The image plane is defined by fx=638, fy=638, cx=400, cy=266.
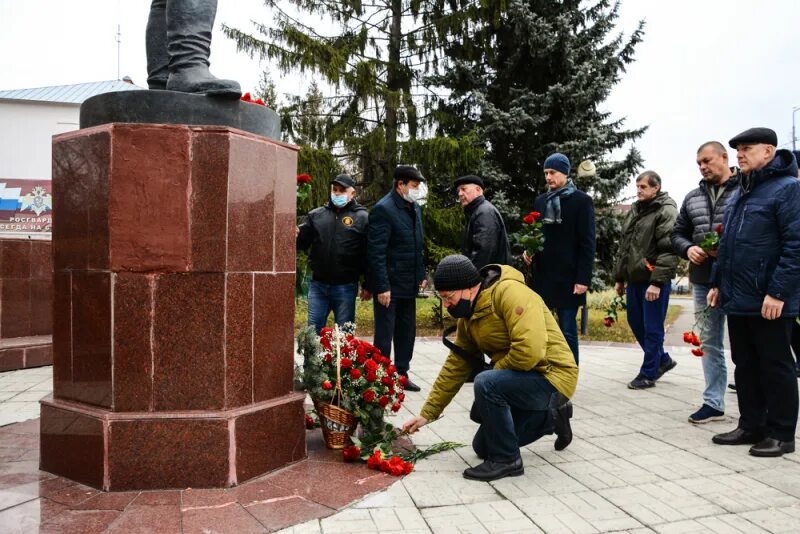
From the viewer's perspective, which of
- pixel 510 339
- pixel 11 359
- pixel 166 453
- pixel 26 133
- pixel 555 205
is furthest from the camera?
pixel 26 133

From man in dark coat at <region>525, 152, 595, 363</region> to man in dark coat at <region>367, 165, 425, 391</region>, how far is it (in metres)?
1.19

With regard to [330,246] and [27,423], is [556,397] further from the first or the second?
[27,423]

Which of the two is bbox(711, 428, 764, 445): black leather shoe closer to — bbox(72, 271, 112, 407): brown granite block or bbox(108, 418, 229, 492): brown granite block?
bbox(108, 418, 229, 492): brown granite block

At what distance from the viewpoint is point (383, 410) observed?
160 inches

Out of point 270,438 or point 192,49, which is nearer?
point 270,438

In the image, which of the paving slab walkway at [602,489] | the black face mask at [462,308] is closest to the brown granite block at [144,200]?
the paving slab walkway at [602,489]

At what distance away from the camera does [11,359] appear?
7426 mm

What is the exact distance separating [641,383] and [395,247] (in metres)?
2.75

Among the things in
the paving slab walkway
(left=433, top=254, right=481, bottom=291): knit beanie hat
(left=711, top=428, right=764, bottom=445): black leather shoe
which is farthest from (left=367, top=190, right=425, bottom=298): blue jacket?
(left=711, top=428, right=764, bottom=445): black leather shoe

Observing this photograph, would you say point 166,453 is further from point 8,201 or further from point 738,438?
point 8,201

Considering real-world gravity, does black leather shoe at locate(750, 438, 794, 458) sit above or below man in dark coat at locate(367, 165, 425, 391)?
below

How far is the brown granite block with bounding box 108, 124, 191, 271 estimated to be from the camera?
3346 millimetres

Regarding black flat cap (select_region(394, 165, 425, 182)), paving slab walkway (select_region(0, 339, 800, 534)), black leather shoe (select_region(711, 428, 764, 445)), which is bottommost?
paving slab walkway (select_region(0, 339, 800, 534))

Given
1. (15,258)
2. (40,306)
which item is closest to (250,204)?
(15,258)
